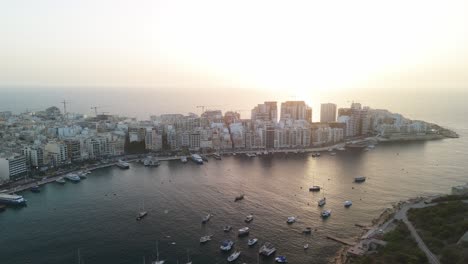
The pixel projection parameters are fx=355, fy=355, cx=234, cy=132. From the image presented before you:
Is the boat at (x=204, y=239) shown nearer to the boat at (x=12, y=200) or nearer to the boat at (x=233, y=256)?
the boat at (x=233, y=256)

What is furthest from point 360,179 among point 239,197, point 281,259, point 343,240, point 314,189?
point 281,259

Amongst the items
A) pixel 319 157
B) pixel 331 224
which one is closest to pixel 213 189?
pixel 331 224

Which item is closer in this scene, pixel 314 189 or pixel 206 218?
pixel 206 218

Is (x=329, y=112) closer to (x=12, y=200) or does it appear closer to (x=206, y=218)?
(x=206, y=218)

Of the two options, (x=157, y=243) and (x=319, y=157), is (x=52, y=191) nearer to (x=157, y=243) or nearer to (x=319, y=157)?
(x=157, y=243)

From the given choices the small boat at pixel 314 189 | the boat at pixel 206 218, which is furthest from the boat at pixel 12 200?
the small boat at pixel 314 189

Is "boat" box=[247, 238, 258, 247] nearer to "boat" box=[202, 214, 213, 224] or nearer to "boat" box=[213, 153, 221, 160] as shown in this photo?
"boat" box=[202, 214, 213, 224]
